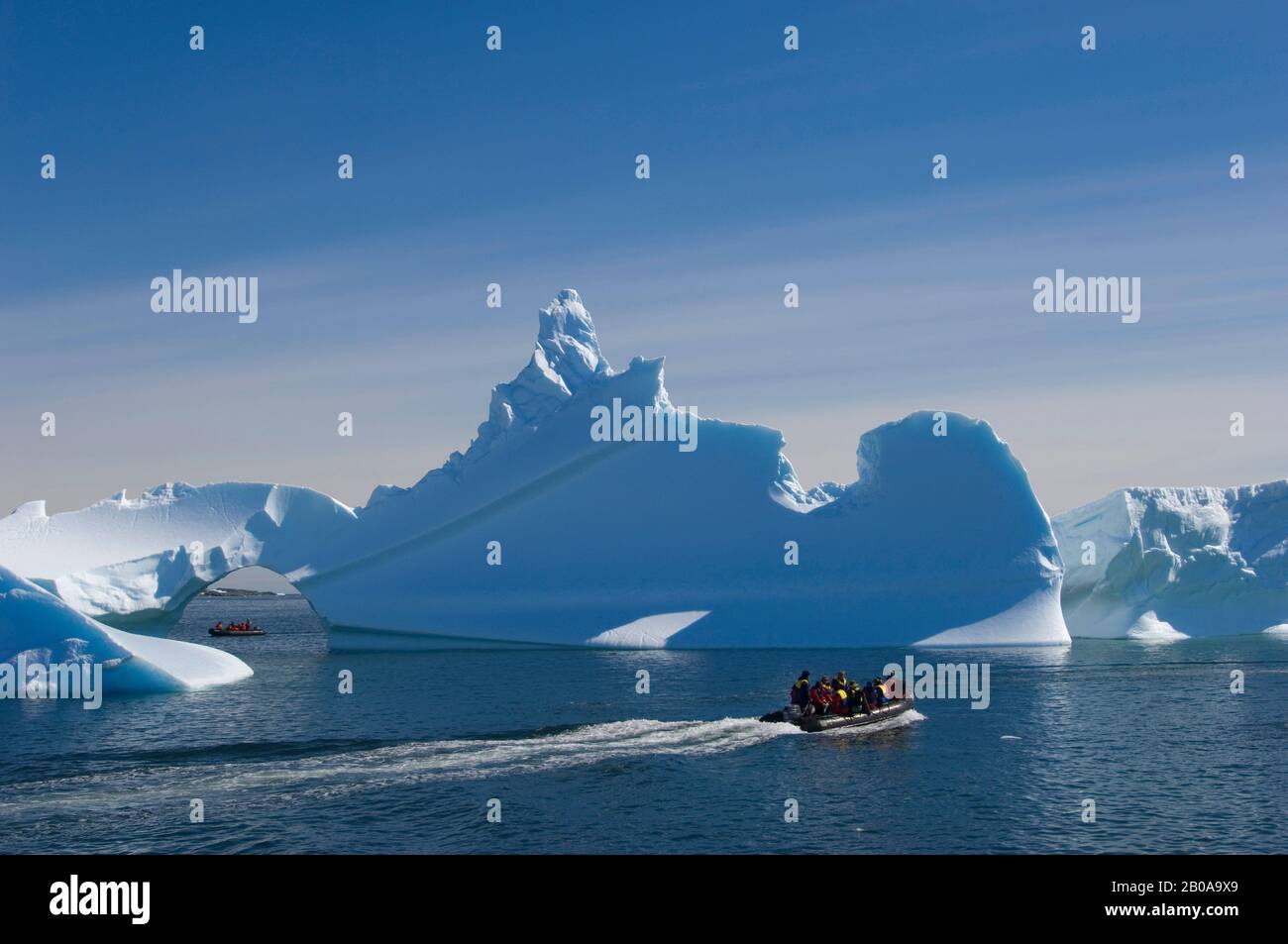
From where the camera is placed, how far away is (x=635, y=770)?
18625 mm

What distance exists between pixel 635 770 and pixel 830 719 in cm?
520

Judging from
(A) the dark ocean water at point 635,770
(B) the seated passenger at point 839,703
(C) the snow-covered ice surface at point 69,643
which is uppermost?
(C) the snow-covered ice surface at point 69,643

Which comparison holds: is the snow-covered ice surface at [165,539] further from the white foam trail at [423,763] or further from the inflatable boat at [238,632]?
the white foam trail at [423,763]

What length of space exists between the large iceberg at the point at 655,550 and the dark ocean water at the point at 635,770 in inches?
241

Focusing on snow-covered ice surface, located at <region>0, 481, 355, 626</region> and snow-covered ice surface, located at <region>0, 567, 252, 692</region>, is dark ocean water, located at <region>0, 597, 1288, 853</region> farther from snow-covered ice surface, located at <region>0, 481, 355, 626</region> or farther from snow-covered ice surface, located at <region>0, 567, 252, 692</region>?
snow-covered ice surface, located at <region>0, 481, 355, 626</region>

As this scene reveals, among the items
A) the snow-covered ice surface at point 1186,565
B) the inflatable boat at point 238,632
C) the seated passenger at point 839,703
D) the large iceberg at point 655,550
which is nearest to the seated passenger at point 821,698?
the seated passenger at point 839,703

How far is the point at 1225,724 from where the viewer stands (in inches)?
913

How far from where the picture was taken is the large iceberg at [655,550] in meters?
36.0

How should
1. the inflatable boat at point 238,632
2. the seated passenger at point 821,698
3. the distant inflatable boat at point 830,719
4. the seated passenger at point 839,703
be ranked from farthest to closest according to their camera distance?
the inflatable boat at point 238,632, the seated passenger at point 839,703, the seated passenger at point 821,698, the distant inflatable boat at point 830,719

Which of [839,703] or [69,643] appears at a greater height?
[69,643]

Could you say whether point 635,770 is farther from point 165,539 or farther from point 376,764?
point 165,539

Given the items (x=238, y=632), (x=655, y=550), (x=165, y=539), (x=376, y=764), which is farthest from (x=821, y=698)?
(x=238, y=632)

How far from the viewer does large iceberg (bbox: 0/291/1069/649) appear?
3597 cm
